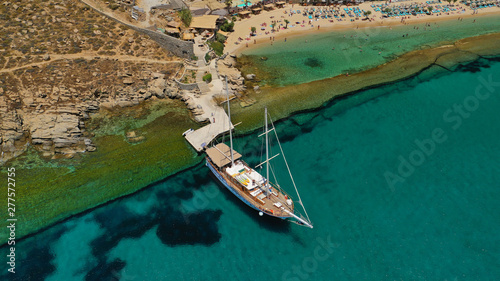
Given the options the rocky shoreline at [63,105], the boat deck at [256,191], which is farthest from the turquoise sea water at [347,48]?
the boat deck at [256,191]

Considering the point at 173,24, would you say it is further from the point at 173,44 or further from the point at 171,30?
the point at 173,44

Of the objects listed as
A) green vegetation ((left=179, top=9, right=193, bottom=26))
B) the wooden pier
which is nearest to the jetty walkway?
the wooden pier

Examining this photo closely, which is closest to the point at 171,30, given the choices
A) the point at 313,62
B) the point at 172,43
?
the point at 172,43

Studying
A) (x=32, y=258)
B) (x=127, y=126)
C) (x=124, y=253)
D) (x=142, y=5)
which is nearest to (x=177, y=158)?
(x=127, y=126)

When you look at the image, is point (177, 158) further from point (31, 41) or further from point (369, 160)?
point (31, 41)

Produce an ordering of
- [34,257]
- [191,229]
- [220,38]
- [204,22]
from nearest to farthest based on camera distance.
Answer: [34,257]
[191,229]
[204,22]
[220,38]

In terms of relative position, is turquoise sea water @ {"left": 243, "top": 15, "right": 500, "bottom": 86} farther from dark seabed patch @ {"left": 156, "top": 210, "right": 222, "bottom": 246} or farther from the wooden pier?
dark seabed patch @ {"left": 156, "top": 210, "right": 222, "bottom": 246}
